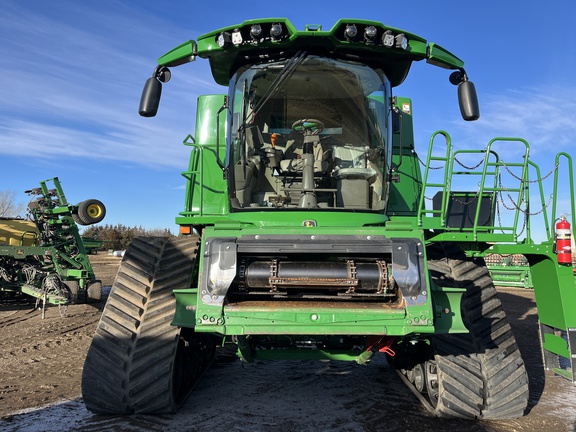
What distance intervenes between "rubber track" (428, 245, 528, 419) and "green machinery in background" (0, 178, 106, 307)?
9.35 m

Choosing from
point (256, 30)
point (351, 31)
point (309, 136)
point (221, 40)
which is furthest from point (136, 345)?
point (351, 31)

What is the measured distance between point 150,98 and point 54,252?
29.7 ft

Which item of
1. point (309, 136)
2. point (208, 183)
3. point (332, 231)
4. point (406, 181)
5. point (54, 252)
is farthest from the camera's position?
point (54, 252)

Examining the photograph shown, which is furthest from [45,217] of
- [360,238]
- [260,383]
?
[360,238]

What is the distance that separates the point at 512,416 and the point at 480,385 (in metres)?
0.42

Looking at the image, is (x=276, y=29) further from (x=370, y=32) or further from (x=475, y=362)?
(x=475, y=362)

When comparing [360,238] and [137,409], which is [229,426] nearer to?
[137,409]

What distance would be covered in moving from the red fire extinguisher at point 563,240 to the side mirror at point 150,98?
381 centimetres

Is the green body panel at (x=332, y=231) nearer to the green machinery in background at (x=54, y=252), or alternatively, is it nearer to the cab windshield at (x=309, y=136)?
the cab windshield at (x=309, y=136)

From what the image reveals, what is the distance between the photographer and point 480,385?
12.2ft

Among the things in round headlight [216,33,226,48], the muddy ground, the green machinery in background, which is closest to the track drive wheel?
the muddy ground

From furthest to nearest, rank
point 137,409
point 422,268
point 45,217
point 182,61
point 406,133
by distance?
point 45,217, point 406,133, point 182,61, point 137,409, point 422,268

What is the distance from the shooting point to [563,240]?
159 inches

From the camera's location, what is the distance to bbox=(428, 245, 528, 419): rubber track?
3680mm
